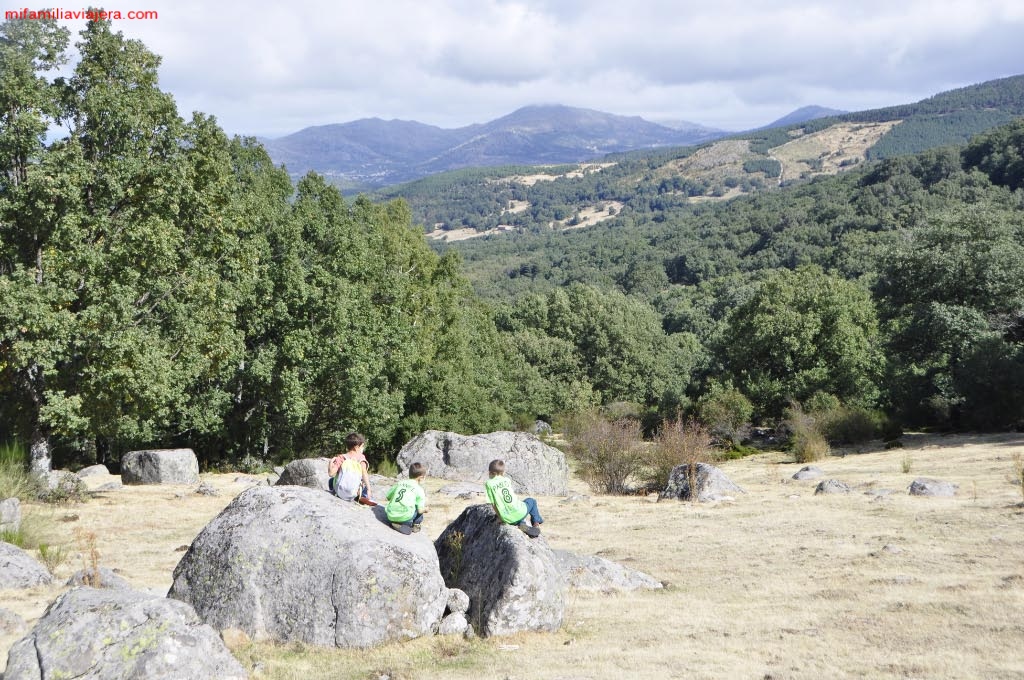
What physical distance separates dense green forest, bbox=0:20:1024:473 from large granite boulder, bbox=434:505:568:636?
12.0m

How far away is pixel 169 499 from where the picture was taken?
2170 centimetres

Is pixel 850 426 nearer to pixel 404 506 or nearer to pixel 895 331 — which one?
pixel 895 331

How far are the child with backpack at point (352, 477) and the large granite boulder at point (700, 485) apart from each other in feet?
43.0

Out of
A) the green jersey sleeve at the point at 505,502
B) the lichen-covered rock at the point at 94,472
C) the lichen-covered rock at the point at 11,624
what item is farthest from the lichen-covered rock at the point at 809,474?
the lichen-covered rock at the point at 94,472

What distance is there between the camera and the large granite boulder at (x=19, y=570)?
11.6 meters

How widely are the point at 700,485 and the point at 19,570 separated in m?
17.4

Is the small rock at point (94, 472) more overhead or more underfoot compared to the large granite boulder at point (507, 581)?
more underfoot

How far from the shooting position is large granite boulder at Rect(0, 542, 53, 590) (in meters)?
11.6

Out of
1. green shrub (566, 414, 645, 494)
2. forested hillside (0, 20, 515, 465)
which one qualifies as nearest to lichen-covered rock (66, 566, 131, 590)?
forested hillside (0, 20, 515, 465)

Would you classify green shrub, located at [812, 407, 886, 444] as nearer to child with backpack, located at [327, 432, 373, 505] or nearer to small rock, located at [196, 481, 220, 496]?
small rock, located at [196, 481, 220, 496]

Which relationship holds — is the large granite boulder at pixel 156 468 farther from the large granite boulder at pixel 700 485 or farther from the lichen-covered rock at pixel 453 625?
the lichen-covered rock at pixel 453 625

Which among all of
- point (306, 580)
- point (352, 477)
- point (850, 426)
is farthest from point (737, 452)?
point (306, 580)

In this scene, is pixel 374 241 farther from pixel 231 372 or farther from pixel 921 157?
pixel 921 157

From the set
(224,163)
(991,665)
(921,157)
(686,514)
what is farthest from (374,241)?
(921,157)
